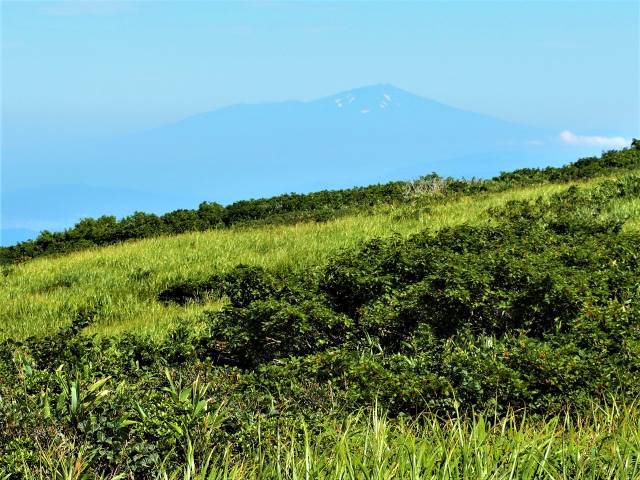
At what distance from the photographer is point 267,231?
53.3 ft

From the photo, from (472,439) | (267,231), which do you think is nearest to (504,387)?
(472,439)

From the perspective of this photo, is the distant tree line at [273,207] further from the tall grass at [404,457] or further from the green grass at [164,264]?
the tall grass at [404,457]

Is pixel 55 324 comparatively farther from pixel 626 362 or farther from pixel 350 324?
pixel 626 362

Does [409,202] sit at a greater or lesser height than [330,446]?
greater

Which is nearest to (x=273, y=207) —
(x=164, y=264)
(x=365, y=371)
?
(x=164, y=264)

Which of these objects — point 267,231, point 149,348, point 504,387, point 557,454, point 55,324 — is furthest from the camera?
point 267,231

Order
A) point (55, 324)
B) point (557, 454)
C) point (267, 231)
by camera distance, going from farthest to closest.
Result: point (267, 231) → point (55, 324) → point (557, 454)

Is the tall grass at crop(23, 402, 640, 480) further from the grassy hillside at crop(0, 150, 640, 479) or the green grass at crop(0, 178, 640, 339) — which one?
the green grass at crop(0, 178, 640, 339)

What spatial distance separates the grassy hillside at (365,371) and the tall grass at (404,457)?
2 centimetres

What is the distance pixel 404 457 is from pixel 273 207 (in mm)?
17520

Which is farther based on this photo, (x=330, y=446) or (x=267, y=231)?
(x=267, y=231)

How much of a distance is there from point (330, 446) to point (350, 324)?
2.35 metres

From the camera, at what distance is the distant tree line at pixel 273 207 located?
19.8 m

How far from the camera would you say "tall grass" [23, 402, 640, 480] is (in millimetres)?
3857
